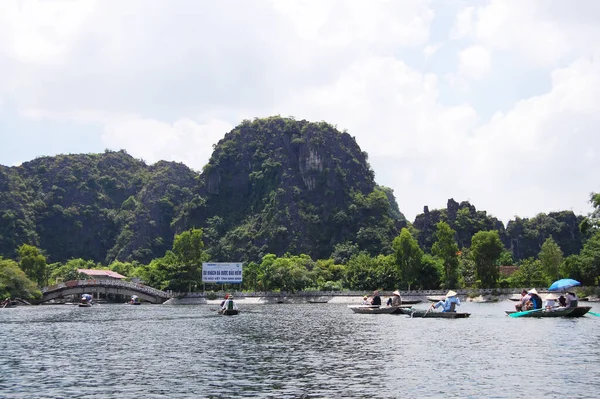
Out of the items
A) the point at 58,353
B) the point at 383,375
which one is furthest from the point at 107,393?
the point at 58,353

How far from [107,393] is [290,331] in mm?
29923

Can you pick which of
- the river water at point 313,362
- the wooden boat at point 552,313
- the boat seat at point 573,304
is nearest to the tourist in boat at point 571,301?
the boat seat at point 573,304

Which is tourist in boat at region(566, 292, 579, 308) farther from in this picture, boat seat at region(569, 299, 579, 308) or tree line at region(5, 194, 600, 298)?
tree line at region(5, 194, 600, 298)

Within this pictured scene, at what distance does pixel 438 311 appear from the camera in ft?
220

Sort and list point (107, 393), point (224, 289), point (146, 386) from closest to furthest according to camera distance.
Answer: point (107, 393)
point (146, 386)
point (224, 289)

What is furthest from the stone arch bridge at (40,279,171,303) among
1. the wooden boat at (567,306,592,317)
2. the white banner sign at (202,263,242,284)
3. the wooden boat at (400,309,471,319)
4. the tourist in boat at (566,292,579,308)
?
the wooden boat at (567,306,592,317)

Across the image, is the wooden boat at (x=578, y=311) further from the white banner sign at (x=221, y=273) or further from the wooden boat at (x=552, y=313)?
the white banner sign at (x=221, y=273)

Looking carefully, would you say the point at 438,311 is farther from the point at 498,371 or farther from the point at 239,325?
the point at 498,371

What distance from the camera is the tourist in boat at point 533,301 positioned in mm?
63781

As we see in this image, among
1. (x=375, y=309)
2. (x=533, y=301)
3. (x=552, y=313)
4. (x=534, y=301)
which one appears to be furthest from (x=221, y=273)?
(x=552, y=313)

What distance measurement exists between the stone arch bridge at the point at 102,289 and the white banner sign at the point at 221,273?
10.7 m

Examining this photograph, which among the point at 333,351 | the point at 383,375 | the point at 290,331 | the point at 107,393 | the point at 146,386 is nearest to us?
the point at 107,393

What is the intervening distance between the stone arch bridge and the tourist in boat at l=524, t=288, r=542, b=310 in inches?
3531

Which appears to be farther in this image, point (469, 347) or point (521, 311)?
point (521, 311)
